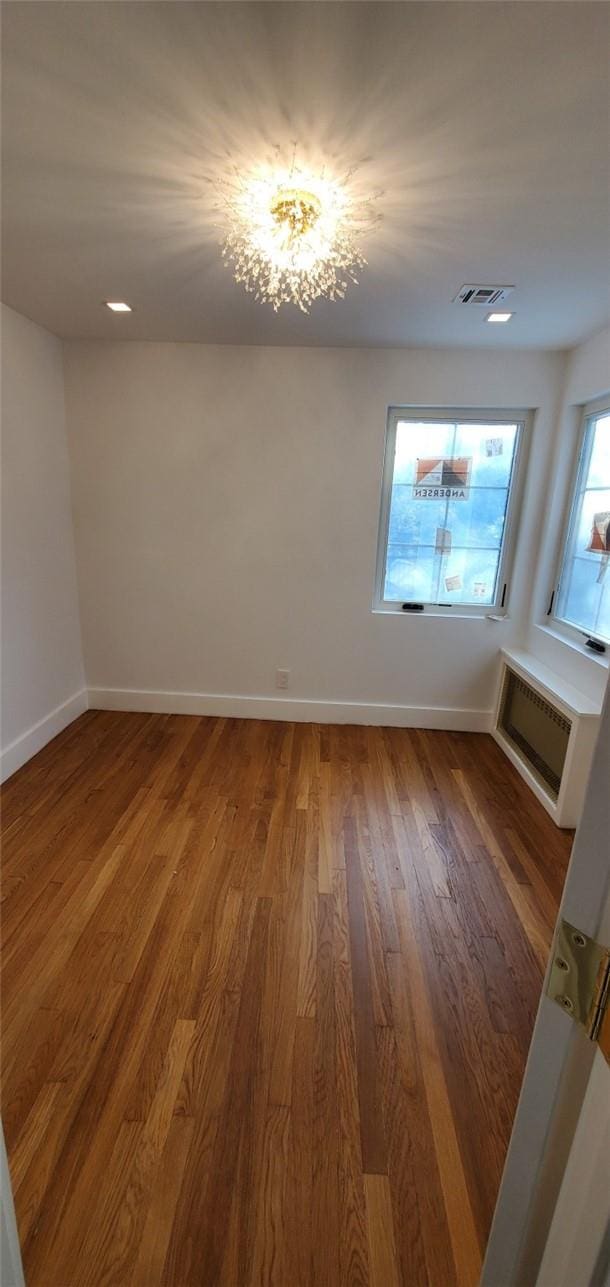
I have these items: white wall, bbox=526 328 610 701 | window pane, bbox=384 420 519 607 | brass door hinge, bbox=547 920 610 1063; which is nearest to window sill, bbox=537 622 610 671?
white wall, bbox=526 328 610 701

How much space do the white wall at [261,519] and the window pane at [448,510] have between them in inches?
6.3

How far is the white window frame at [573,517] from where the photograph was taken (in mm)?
2670

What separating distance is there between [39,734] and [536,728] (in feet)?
9.96

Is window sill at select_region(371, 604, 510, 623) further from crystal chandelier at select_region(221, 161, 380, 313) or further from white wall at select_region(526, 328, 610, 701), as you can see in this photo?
crystal chandelier at select_region(221, 161, 380, 313)

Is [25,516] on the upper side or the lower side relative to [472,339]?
lower

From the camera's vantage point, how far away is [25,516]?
8.96ft

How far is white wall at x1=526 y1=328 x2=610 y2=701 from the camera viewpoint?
2490 millimetres

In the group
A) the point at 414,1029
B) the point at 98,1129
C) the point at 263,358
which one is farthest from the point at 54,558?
the point at 414,1029

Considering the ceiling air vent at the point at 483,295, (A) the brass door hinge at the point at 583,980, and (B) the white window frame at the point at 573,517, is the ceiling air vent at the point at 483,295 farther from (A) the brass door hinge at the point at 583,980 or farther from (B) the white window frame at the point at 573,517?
(A) the brass door hinge at the point at 583,980

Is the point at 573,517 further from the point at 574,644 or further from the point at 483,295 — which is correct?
the point at 483,295

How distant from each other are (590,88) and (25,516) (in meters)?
2.86

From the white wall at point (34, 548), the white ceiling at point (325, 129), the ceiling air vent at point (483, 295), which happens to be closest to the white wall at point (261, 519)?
the white wall at point (34, 548)

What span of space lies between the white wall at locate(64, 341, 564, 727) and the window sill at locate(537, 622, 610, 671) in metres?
0.27

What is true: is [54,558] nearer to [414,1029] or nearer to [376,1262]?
[414,1029]
